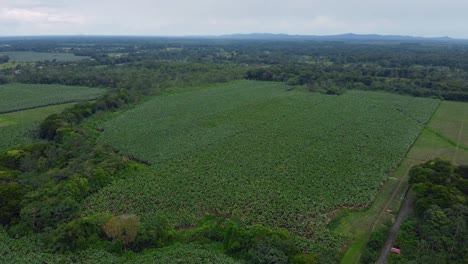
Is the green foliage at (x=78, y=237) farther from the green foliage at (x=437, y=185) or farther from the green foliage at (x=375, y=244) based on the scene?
the green foliage at (x=437, y=185)

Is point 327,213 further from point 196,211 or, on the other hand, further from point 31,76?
point 31,76

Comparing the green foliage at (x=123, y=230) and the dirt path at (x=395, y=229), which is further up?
the green foliage at (x=123, y=230)

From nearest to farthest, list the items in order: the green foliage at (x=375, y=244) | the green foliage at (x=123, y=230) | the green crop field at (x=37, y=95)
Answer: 1. the green foliage at (x=375, y=244)
2. the green foliage at (x=123, y=230)
3. the green crop field at (x=37, y=95)

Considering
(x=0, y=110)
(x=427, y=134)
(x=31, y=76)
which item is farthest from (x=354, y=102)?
(x=31, y=76)

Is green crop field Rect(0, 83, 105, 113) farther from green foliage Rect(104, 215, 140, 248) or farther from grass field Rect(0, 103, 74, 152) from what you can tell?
green foliage Rect(104, 215, 140, 248)

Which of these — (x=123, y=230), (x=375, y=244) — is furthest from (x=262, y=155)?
(x=123, y=230)

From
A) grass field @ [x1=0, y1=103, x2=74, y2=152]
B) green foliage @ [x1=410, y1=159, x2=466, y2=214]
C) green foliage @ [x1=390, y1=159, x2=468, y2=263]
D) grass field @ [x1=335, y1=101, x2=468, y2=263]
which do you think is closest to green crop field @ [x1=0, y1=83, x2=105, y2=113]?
grass field @ [x1=0, y1=103, x2=74, y2=152]

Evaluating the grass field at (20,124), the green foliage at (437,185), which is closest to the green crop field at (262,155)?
the green foliage at (437,185)

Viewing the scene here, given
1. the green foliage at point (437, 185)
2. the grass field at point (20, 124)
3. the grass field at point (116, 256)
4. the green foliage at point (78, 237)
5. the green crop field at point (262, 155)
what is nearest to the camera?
the grass field at point (116, 256)
